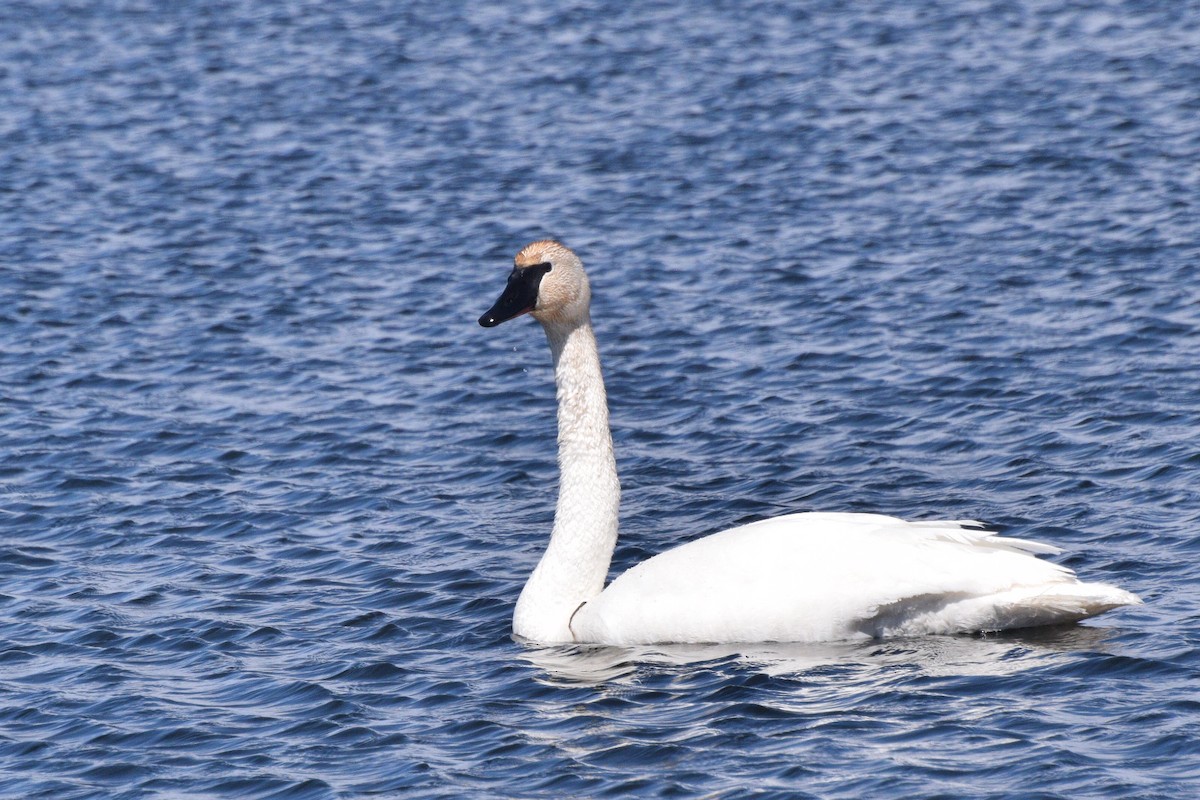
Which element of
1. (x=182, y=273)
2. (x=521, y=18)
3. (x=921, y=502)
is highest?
(x=521, y=18)

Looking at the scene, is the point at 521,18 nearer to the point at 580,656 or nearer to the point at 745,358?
the point at 745,358

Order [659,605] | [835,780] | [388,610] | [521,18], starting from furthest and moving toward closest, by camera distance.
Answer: [521,18] < [388,610] < [659,605] < [835,780]

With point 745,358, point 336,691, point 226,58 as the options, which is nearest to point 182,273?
point 745,358

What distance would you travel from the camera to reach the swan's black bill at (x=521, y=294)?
11773mm

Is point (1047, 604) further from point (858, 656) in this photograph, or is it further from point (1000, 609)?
point (858, 656)

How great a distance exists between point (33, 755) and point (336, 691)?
1.74 metres

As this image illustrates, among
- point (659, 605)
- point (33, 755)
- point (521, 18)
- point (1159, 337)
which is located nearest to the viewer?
point (33, 755)

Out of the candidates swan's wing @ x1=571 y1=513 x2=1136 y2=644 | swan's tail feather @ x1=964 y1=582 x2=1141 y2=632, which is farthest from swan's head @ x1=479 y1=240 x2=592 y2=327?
swan's tail feather @ x1=964 y1=582 x2=1141 y2=632

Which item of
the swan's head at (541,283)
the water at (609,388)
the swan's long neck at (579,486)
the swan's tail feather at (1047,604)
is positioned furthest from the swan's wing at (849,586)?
the swan's head at (541,283)

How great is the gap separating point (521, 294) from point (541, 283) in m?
0.15

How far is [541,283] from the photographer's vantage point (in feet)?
38.6

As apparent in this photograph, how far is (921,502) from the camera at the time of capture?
1388 centimetres

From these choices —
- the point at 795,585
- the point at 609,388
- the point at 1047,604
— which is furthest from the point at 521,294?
the point at 609,388

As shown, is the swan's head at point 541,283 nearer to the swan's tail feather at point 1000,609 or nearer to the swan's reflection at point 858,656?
the swan's reflection at point 858,656
